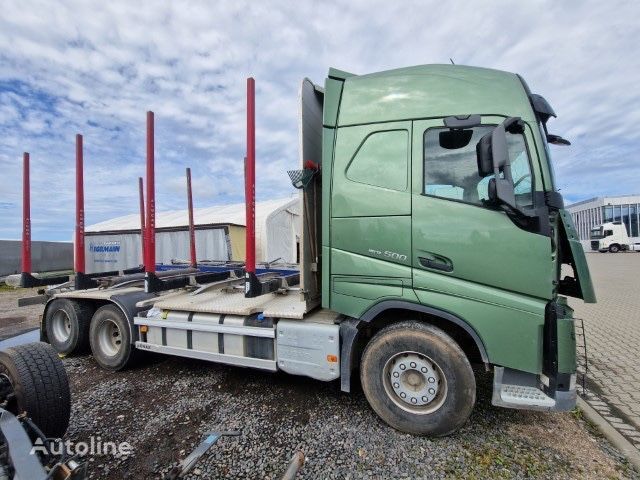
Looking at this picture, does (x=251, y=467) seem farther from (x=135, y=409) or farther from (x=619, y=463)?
(x=619, y=463)

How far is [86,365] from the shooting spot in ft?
15.6

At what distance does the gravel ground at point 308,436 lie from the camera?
8.37 feet

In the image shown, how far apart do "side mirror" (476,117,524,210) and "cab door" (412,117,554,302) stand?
206 mm

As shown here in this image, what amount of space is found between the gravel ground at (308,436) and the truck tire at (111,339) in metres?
0.41

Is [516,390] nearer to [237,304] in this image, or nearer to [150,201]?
[237,304]

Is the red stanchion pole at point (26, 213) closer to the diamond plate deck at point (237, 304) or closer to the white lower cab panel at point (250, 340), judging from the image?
the white lower cab panel at point (250, 340)

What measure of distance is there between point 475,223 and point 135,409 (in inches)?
148

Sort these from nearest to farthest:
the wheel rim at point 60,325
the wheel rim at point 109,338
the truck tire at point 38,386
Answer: the truck tire at point 38,386 < the wheel rim at point 109,338 < the wheel rim at point 60,325

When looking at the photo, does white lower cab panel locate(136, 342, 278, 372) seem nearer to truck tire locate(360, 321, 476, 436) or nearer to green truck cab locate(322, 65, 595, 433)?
green truck cab locate(322, 65, 595, 433)

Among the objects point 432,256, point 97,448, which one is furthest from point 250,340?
point 432,256

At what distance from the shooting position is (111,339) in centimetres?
468

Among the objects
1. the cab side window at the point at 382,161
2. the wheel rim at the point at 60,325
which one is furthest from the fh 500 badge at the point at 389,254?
the wheel rim at the point at 60,325

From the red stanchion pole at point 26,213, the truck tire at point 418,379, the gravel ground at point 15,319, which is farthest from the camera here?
the gravel ground at point 15,319

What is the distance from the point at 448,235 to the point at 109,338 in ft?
15.2
